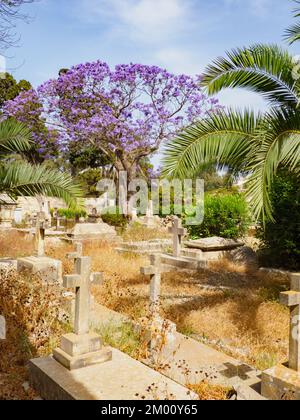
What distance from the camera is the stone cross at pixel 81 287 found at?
3.38m

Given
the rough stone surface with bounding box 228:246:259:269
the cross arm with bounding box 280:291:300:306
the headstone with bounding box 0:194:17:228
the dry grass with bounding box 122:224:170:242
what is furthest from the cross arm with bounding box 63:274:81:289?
the headstone with bounding box 0:194:17:228

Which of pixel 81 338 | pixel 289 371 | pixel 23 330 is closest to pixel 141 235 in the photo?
pixel 23 330

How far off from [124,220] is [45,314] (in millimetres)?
13948

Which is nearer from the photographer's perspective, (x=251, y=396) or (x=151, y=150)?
(x=251, y=396)

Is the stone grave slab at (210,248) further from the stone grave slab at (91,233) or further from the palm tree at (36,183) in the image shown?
the palm tree at (36,183)

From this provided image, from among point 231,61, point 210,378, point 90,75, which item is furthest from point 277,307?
point 90,75

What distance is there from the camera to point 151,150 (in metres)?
20.0

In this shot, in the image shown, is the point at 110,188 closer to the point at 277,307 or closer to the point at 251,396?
the point at 277,307

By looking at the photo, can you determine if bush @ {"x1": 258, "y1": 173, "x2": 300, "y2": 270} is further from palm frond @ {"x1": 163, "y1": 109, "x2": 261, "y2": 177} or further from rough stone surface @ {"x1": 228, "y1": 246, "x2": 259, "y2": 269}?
palm frond @ {"x1": 163, "y1": 109, "x2": 261, "y2": 177}

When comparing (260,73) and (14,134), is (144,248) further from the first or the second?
(260,73)

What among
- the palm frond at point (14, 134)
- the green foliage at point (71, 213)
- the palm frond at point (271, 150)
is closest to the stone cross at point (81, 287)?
the palm frond at point (271, 150)

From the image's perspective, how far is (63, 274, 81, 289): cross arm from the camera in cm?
335

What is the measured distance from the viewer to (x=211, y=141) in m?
5.67

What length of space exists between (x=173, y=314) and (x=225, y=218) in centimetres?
705
